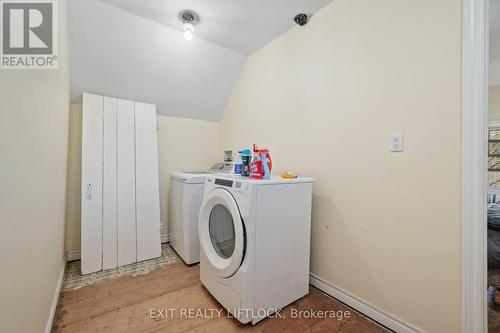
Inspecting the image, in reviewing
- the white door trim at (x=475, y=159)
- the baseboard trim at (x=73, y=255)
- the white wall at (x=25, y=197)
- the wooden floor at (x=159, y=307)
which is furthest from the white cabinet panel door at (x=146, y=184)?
the white door trim at (x=475, y=159)

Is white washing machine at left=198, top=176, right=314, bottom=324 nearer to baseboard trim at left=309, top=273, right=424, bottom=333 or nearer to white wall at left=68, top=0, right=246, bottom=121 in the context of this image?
baseboard trim at left=309, top=273, right=424, bottom=333

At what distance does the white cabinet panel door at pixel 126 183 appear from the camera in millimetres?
2160

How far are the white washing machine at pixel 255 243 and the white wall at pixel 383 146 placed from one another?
0.95 ft

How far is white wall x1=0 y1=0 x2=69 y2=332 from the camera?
2.21 ft

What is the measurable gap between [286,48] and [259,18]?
1.18 ft

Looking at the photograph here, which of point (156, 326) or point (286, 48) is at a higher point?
point (286, 48)

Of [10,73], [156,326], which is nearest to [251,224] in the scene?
[156,326]

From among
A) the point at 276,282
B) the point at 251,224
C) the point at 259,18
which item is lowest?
the point at 276,282

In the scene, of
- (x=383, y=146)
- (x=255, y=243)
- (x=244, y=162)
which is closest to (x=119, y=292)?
(x=255, y=243)

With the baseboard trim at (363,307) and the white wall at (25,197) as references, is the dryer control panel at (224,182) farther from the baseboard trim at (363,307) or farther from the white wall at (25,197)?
the baseboard trim at (363,307)

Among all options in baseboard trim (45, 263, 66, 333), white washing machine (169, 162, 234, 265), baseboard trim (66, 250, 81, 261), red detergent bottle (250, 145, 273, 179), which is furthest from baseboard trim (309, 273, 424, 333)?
baseboard trim (66, 250, 81, 261)

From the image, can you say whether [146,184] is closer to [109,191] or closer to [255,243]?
[109,191]

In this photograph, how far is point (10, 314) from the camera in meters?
0.70

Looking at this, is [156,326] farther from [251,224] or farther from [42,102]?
[42,102]
